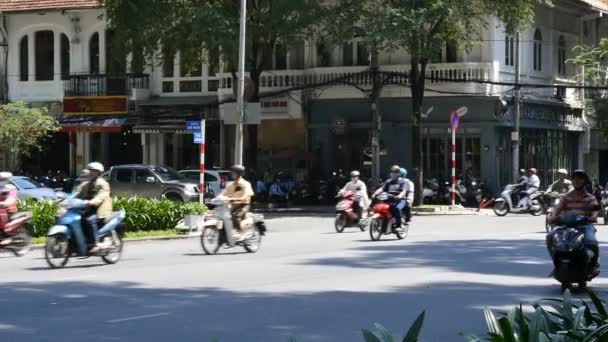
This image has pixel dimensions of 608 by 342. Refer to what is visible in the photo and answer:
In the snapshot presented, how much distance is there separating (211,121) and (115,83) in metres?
4.52

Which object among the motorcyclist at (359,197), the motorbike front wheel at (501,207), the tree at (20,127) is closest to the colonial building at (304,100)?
the tree at (20,127)

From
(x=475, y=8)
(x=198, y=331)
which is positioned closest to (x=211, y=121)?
(x=475, y=8)

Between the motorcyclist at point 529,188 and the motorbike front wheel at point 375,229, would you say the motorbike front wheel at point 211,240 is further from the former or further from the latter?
the motorcyclist at point 529,188

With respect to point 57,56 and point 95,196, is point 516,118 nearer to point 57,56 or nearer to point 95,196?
point 57,56

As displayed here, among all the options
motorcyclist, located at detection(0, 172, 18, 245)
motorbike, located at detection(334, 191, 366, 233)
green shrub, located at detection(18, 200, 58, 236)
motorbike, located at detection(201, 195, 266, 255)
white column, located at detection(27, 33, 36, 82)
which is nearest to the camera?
motorcyclist, located at detection(0, 172, 18, 245)

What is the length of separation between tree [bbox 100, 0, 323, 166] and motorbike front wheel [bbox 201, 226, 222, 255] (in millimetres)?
14700

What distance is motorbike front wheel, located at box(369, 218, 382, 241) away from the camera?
23203 mm

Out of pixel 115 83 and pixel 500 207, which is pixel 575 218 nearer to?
pixel 500 207

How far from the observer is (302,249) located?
20766mm

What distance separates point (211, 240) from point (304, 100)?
2339 cm

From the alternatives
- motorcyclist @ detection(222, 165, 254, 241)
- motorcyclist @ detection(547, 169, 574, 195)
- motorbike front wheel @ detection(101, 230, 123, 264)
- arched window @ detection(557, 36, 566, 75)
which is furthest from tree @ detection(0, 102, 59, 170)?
motorbike front wheel @ detection(101, 230, 123, 264)

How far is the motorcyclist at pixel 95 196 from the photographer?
1719 cm

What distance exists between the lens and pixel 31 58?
152ft

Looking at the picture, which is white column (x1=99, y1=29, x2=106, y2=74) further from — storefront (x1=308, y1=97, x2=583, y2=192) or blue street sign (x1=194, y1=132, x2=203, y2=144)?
blue street sign (x1=194, y1=132, x2=203, y2=144)
